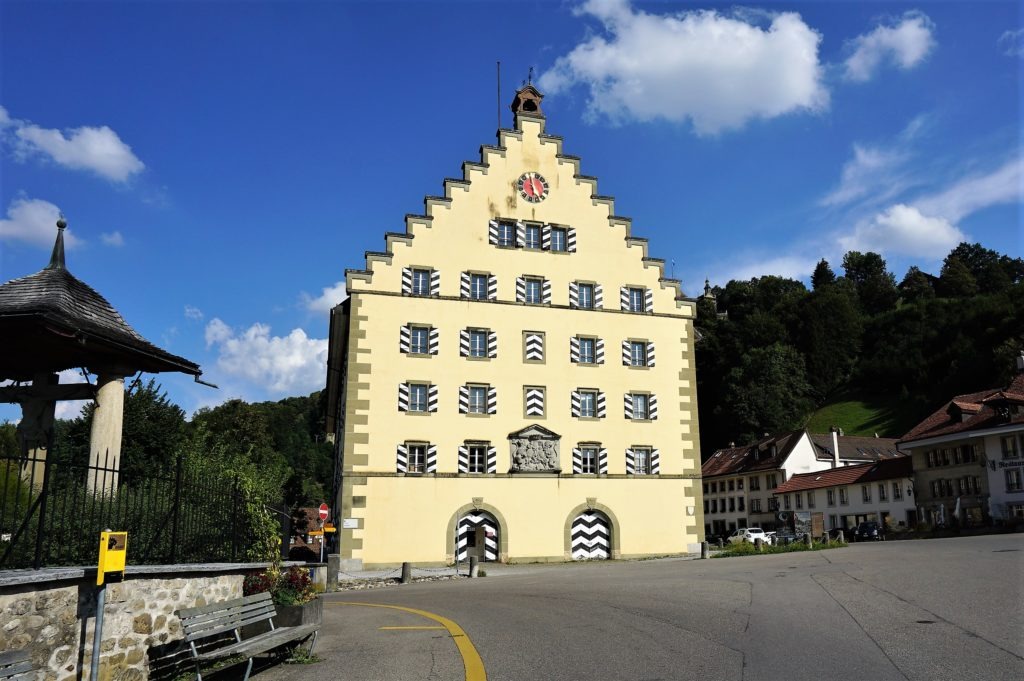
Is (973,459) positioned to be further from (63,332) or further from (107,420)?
(63,332)

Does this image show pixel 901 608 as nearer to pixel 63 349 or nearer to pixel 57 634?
pixel 57 634

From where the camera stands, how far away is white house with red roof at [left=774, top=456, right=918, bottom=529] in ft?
183

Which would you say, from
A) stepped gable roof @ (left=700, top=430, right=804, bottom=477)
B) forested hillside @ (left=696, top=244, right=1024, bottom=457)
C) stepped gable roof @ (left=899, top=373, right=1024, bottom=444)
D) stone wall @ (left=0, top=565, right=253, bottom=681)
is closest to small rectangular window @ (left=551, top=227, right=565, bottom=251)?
stone wall @ (left=0, top=565, right=253, bottom=681)

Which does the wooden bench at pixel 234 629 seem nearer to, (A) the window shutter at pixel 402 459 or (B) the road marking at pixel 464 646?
(B) the road marking at pixel 464 646

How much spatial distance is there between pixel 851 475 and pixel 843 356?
A: 156 feet

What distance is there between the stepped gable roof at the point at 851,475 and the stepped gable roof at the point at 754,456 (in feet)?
9.52

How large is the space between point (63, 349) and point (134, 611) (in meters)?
4.36

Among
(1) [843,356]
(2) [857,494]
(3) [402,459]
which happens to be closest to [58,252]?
(3) [402,459]

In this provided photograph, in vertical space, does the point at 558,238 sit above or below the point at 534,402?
above

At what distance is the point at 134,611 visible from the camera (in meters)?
8.21

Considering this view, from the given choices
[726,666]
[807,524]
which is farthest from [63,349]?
[807,524]

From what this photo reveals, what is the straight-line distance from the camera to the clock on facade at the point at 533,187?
3597 centimetres

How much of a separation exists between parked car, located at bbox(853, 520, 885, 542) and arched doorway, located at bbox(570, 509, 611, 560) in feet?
62.6

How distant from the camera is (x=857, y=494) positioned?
60.6 m
